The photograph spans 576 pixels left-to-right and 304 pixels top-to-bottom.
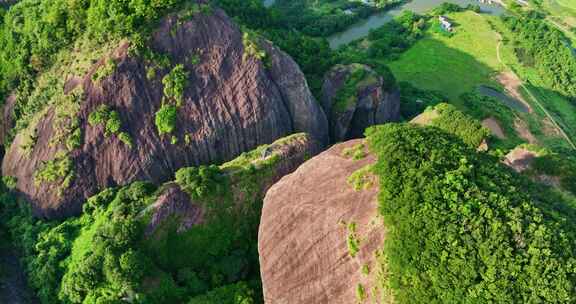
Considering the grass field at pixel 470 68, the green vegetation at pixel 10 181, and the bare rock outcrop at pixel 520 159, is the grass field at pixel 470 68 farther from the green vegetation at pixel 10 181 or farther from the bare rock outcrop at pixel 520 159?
the green vegetation at pixel 10 181

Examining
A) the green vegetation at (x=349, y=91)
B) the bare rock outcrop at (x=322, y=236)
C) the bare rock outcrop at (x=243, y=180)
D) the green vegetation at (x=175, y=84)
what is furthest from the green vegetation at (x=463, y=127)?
the green vegetation at (x=175, y=84)

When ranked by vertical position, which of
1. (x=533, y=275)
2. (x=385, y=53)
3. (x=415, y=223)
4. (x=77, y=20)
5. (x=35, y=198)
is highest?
(x=77, y=20)

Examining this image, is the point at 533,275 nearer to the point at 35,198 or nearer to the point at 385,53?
the point at 35,198

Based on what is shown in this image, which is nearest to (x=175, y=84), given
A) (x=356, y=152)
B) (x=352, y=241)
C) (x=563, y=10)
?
(x=356, y=152)

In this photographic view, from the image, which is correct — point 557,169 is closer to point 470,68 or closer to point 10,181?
point 470,68

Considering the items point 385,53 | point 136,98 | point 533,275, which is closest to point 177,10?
point 136,98

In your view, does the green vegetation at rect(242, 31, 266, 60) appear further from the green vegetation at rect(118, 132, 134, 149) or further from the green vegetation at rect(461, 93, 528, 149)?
the green vegetation at rect(461, 93, 528, 149)
